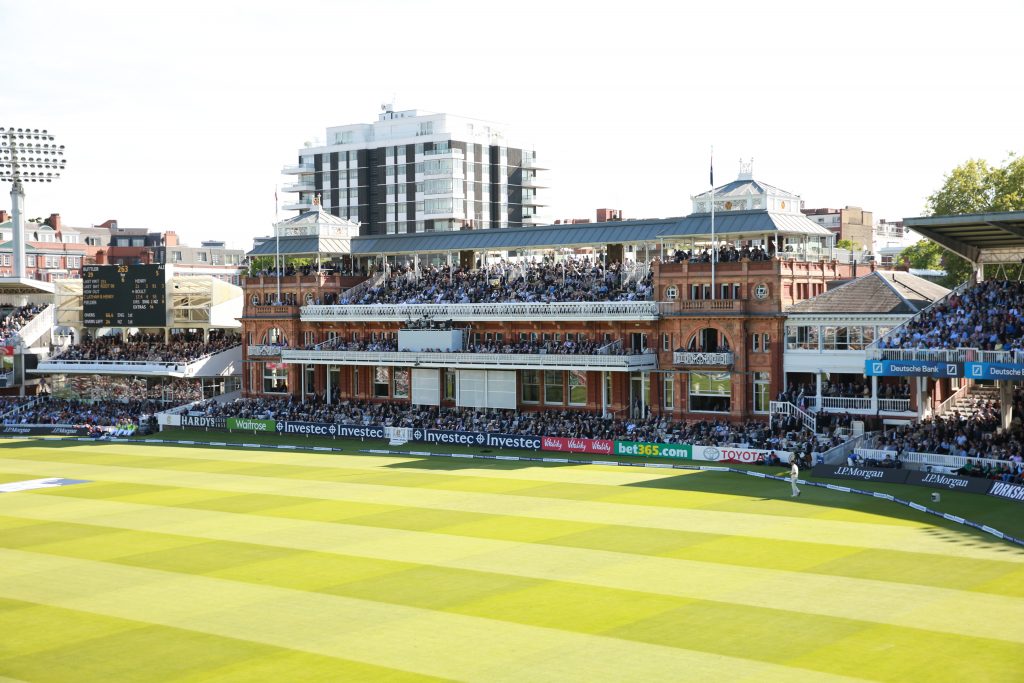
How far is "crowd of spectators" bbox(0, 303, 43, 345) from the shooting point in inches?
3514

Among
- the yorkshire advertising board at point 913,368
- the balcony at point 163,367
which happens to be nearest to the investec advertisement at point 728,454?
the yorkshire advertising board at point 913,368

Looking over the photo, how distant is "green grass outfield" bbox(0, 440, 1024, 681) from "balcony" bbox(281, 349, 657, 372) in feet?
46.9

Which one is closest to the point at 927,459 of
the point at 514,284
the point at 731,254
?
the point at 731,254

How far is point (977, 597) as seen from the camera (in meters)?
27.5

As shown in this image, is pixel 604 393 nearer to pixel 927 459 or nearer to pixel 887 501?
pixel 927 459

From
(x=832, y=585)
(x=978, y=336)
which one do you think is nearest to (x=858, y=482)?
(x=978, y=336)

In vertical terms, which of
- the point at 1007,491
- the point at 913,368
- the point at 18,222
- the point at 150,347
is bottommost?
the point at 1007,491

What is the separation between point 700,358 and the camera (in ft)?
198

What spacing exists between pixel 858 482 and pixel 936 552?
45.2 feet

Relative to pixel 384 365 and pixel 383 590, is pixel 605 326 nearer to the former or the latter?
pixel 384 365

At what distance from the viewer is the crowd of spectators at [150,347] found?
83.9 metres

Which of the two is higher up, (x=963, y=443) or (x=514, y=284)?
(x=514, y=284)

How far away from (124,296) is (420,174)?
152 feet

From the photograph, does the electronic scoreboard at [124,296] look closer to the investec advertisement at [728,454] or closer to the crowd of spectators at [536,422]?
the crowd of spectators at [536,422]
